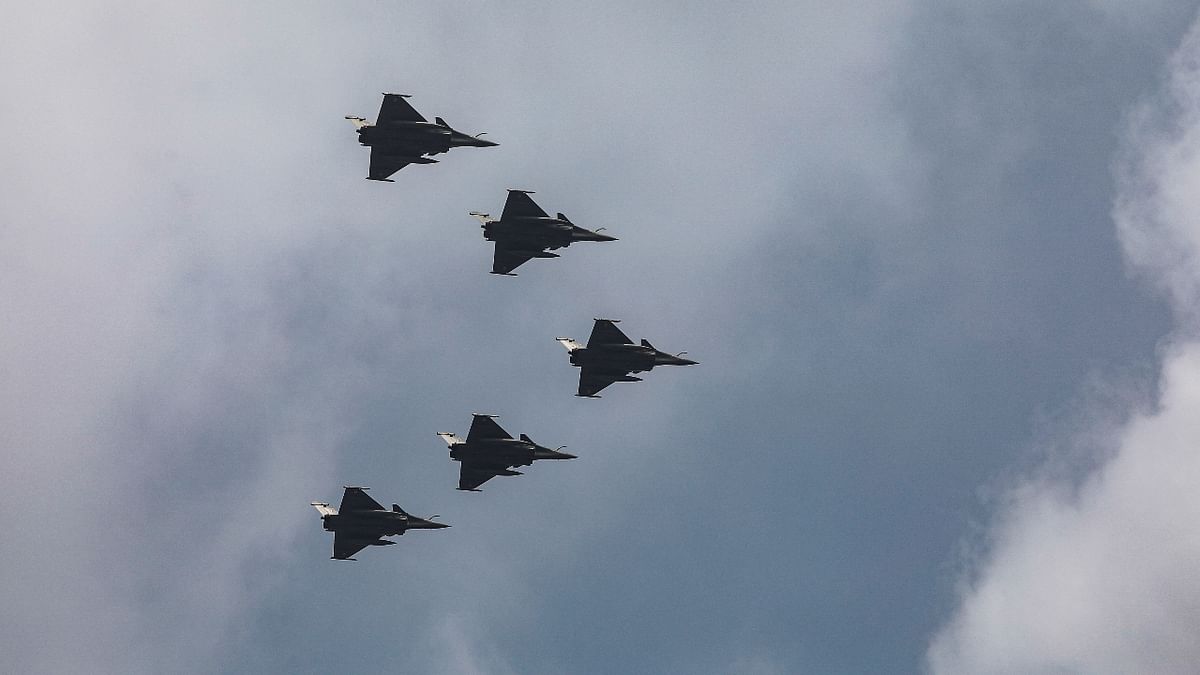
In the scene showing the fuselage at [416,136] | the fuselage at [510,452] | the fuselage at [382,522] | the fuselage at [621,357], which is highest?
the fuselage at [416,136]

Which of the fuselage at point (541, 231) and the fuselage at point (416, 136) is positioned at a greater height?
the fuselage at point (416, 136)

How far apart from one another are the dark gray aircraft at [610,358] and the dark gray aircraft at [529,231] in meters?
8.97

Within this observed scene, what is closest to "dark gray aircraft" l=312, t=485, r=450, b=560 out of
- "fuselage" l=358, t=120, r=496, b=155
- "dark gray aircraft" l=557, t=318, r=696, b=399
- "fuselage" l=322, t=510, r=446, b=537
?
"fuselage" l=322, t=510, r=446, b=537

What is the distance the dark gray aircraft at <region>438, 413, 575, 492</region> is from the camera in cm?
17688

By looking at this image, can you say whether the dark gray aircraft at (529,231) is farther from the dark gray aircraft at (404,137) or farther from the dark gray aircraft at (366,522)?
the dark gray aircraft at (366,522)

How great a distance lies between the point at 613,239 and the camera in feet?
567

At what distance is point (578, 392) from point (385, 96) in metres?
36.5

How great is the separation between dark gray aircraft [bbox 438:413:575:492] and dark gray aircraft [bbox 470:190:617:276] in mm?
17844

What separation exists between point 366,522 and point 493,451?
1492 centimetres

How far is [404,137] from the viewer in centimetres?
16788

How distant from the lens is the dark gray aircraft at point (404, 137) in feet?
548

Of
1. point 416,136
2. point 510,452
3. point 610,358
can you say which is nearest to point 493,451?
point 510,452

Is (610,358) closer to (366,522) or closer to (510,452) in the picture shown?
(510,452)

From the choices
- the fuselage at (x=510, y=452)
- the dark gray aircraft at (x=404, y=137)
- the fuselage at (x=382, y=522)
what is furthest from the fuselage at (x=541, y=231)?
the fuselage at (x=382, y=522)
